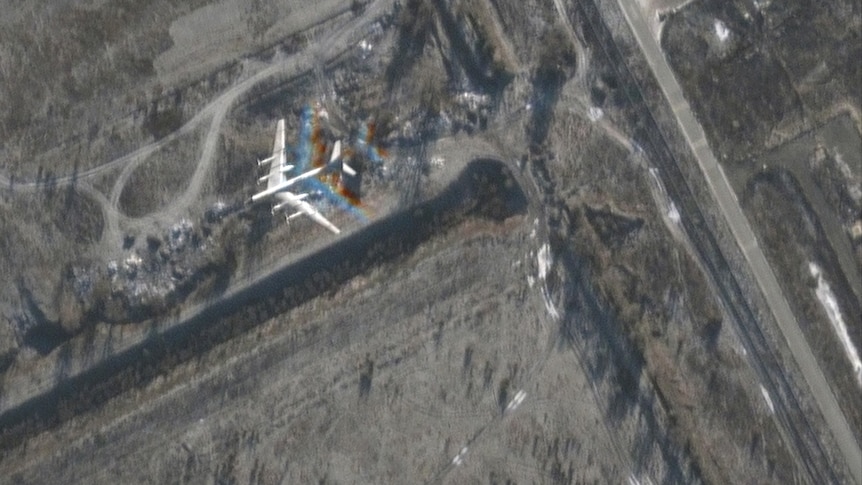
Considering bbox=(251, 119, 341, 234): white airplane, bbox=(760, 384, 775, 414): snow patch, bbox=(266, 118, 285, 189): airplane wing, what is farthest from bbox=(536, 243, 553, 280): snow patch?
bbox=(266, 118, 285, 189): airplane wing

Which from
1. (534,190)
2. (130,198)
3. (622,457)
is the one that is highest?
(130,198)

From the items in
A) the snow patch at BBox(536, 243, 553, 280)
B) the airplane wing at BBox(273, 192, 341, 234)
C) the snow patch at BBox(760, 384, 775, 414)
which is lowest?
the snow patch at BBox(760, 384, 775, 414)

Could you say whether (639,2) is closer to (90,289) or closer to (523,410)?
(523,410)

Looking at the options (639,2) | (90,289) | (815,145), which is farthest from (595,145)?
(90,289)

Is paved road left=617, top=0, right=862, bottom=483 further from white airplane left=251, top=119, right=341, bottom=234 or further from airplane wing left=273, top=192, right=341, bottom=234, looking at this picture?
airplane wing left=273, top=192, right=341, bottom=234

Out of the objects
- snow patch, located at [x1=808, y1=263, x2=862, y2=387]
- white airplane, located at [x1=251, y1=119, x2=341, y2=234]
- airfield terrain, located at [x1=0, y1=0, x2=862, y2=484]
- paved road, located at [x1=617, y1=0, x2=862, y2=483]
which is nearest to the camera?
white airplane, located at [x1=251, y1=119, x2=341, y2=234]

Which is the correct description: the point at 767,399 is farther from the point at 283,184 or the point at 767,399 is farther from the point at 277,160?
the point at 277,160
